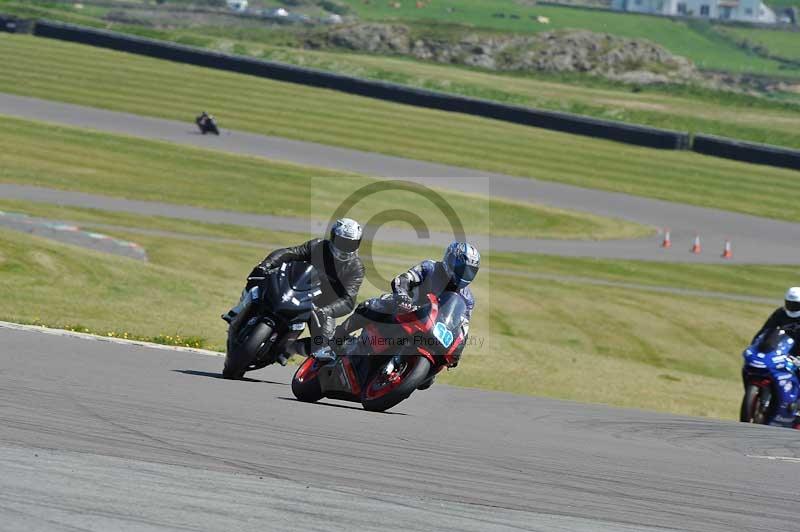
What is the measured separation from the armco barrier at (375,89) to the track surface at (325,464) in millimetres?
41571

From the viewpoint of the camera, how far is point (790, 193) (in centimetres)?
4488

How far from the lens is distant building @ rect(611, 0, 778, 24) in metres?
149

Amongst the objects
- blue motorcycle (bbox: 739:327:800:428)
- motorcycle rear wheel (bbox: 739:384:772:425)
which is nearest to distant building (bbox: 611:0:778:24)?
blue motorcycle (bbox: 739:327:800:428)

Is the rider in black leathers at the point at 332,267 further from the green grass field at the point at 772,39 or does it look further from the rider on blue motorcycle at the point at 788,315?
the green grass field at the point at 772,39

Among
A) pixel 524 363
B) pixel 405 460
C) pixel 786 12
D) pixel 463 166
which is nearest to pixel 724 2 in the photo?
pixel 786 12

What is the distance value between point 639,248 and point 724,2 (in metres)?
126

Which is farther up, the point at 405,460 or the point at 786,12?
the point at 405,460

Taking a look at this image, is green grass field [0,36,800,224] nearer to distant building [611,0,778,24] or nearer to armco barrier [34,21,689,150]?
armco barrier [34,21,689,150]

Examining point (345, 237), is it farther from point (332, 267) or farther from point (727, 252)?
point (727, 252)

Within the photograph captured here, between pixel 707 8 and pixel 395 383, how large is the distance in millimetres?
153074

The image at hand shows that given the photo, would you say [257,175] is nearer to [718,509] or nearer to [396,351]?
[396,351]

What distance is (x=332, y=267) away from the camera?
11.9m

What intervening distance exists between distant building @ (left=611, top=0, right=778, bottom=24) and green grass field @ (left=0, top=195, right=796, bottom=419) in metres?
124

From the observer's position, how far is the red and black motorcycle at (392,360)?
33.4ft
